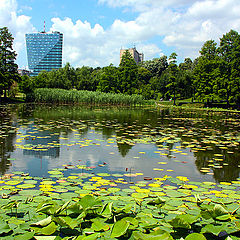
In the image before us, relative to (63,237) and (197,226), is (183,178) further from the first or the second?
(63,237)


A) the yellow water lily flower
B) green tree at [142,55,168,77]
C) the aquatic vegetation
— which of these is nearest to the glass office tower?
green tree at [142,55,168,77]

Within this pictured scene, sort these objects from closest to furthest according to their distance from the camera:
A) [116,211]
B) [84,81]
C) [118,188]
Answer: [116,211] → [118,188] → [84,81]

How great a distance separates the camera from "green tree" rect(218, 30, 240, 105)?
26.9 meters

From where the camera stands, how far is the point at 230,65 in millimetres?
28219

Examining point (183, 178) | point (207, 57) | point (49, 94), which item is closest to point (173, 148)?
point (183, 178)

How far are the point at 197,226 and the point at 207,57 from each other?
115ft

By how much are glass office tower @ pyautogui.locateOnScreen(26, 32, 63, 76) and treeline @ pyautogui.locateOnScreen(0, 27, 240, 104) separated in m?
89.6

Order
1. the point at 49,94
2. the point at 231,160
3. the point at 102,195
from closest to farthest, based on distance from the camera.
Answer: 1. the point at 102,195
2. the point at 231,160
3. the point at 49,94

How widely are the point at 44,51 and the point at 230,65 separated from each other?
5245 inches

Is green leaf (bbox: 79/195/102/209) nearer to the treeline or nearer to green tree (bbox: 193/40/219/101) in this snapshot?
the treeline

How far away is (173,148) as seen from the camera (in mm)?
6477

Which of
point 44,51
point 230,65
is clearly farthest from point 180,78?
point 44,51

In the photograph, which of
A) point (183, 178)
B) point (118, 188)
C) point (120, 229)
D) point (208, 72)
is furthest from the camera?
point (208, 72)

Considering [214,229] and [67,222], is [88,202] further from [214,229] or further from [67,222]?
[214,229]
